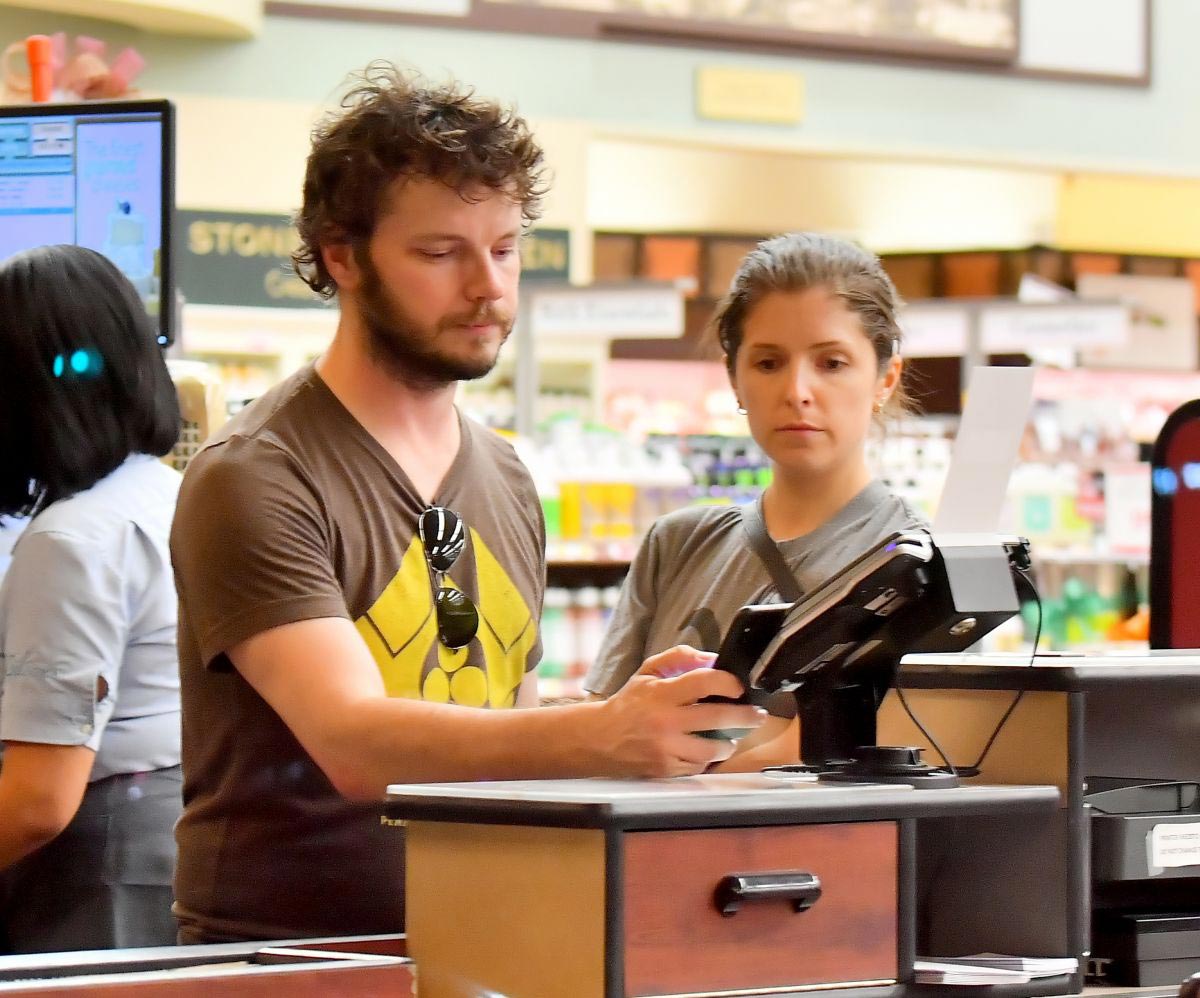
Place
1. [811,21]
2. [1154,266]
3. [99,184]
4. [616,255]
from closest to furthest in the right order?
[99,184] → [811,21] → [616,255] → [1154,266]

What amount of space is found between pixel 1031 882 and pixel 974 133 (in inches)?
370

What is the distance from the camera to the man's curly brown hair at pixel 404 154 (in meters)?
1.78

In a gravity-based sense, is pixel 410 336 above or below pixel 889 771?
above

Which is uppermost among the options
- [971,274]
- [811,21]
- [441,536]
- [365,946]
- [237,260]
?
[811,21]

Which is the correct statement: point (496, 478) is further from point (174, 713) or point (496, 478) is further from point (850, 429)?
point (174, 713)

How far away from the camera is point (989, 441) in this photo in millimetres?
1429

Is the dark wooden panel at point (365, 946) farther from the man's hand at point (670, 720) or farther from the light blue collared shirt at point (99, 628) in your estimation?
the light blue collared shirt at point (99, 628)

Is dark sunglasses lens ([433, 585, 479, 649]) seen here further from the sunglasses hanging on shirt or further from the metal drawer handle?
the metal drawer handle

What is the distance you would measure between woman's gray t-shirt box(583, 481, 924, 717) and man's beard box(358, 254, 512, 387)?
0.47 m

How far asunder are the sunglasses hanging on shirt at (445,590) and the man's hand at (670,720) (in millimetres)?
406

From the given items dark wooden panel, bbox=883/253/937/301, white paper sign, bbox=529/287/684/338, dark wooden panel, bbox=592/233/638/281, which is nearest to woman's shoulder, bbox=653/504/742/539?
white paper sign, bbox=529/287/684/338

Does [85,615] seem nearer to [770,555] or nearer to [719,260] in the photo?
[770,555]

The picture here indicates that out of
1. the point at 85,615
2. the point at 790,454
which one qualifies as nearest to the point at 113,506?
the point at 85,615

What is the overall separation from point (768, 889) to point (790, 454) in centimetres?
89
